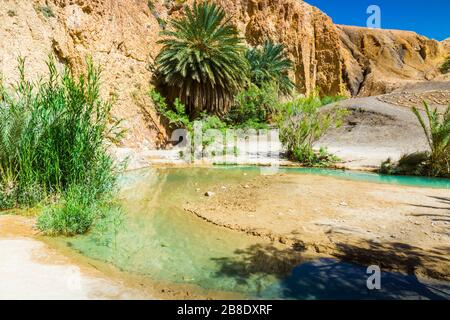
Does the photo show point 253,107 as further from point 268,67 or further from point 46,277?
point 46,277

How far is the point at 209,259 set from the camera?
432cm

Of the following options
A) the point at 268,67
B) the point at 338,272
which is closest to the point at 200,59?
the point at 268,67

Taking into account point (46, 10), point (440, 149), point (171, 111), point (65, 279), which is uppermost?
point (46, 10)

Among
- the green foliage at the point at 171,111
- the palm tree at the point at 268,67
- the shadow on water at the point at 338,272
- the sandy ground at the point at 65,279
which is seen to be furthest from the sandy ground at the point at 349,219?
the palm tree at the point at 268,67

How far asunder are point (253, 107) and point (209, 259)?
719 inches

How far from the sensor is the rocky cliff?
1430cm

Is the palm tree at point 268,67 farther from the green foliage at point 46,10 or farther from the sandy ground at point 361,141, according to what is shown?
the green foliage at point 46,10

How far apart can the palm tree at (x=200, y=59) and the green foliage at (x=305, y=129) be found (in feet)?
15.2

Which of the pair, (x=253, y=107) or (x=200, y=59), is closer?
(x=200, y=59)

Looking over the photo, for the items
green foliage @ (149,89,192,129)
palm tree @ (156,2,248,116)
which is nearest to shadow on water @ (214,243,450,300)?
green foliage @ (149,89,192,129)

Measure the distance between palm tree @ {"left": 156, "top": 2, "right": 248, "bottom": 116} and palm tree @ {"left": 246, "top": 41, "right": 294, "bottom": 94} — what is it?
18.1 ft

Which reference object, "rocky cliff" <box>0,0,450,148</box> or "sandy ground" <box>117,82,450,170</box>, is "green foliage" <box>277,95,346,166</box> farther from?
"rocky cliff" <box>0,0,450,148</box>

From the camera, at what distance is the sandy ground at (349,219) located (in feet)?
14.4
